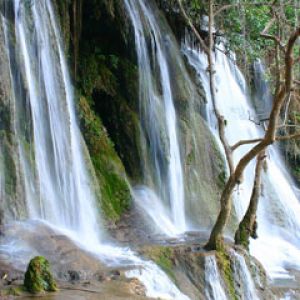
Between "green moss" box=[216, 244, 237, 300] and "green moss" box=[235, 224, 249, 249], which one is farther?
"green moss" box=[235, 224, 249, 249]

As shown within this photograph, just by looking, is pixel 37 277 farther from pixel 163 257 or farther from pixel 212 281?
pixel 212 281

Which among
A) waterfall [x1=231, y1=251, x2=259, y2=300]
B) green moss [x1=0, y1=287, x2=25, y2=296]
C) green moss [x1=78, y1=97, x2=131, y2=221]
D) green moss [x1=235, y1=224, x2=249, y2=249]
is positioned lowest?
waterfall [x1=231, y1=251, x2=259, y2=300]

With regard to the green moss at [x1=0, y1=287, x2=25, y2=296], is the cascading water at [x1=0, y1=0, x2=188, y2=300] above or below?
→ above

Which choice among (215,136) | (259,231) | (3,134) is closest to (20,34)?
(3,134)

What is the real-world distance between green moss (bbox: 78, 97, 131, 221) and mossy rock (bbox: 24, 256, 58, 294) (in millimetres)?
5513

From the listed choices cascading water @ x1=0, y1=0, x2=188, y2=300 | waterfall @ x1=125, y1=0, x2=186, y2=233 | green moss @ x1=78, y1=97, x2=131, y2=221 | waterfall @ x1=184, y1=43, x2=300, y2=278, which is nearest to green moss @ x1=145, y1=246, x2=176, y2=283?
cascading water @ x1=0, y1=0, x2=188, y2=300

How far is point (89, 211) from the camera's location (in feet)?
38.0

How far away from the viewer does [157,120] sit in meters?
14.7

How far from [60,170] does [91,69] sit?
4104 millimetres

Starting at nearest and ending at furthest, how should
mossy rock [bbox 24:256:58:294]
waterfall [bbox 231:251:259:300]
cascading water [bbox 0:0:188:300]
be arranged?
mossy rock [bbox 24:256:58:294], waterfall [bbox 231:251:259:300], cascading water [bbox 0:0:188:300]

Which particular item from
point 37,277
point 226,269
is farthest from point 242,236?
point 37,277

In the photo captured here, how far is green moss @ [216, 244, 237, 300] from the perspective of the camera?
31.3 ft

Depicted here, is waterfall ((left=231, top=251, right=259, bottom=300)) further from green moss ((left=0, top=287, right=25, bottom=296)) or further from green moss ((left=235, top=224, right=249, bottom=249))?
green moss ((left=0, top=287, right=25, bottom=296))

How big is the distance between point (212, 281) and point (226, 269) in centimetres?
33
